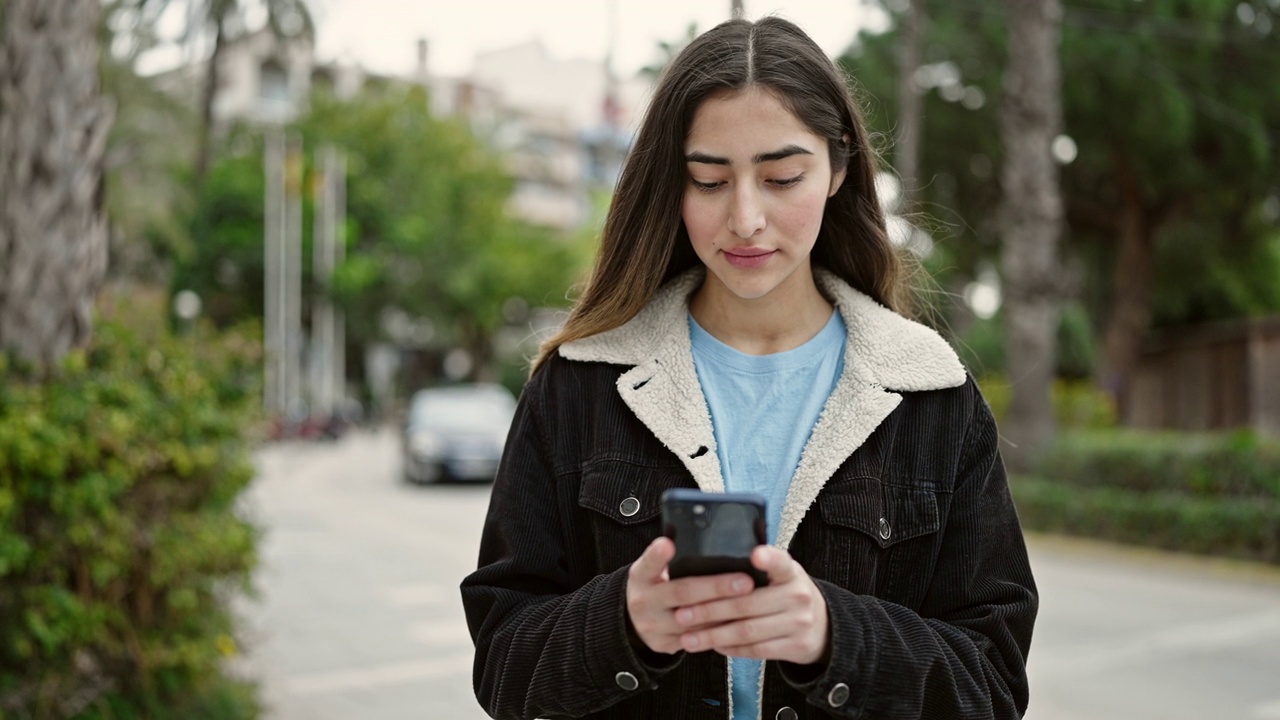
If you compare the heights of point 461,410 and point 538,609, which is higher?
point 538,609

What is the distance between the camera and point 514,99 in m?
53.0

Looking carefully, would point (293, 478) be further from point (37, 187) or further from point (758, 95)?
point (758, 95)

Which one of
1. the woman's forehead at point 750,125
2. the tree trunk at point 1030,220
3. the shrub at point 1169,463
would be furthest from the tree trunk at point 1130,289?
the woman's forehead at point 750,125

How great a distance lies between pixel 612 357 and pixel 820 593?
548 mm

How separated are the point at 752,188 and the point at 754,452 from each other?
0.38 m

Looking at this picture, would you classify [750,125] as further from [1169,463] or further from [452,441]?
[452,441]

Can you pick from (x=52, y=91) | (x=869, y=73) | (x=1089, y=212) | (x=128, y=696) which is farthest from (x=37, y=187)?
(x=1089, y=212)

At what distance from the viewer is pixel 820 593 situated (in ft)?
5.07

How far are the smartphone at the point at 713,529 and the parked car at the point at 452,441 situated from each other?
1767cm

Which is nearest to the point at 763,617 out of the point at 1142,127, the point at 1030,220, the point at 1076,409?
the point at 1030,220

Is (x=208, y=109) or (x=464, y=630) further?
(x=208, y=109)

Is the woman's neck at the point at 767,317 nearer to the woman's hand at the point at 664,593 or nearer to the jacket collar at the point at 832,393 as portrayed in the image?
the jacket collar at the point at 832,393

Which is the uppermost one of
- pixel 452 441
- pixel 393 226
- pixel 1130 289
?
pixel 393 226

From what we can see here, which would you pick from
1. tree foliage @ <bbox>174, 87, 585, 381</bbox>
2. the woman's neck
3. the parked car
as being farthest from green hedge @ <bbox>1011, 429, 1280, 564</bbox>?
tree foliage @ <bbox>174, 87, 585, 381</bbox>
